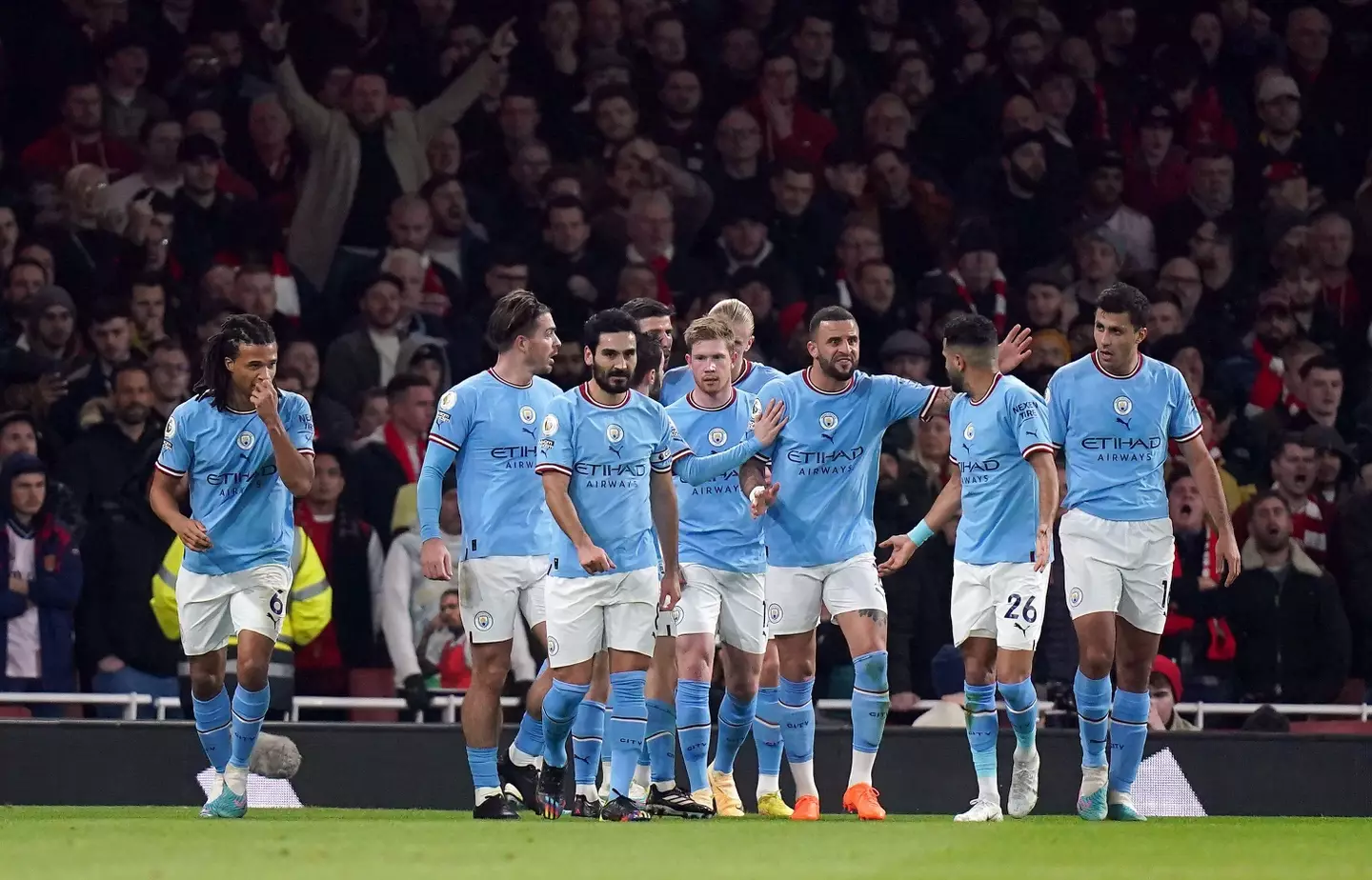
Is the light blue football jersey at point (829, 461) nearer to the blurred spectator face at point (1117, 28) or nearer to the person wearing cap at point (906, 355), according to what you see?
the person wearing cap at point (906, 355)

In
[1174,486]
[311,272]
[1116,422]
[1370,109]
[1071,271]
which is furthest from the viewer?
[1370,109]

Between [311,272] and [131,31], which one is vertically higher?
[131,31]

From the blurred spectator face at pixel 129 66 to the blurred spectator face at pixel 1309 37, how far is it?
32.6 ft

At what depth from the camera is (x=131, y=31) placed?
1700 centimetres

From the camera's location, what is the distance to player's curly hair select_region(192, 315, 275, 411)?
1095 centimetres

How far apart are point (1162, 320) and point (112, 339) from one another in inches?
297

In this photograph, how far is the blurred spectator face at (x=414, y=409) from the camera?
576 inches

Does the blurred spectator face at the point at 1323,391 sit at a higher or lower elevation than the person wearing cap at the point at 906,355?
lower

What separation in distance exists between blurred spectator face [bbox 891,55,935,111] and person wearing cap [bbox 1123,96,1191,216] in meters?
1.82

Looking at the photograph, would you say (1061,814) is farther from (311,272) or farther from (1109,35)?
(1109,35)

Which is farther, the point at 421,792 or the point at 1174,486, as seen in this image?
the point at 1174,486

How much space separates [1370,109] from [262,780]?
38.9ft

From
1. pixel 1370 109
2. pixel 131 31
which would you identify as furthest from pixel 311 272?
pixel 1370 109

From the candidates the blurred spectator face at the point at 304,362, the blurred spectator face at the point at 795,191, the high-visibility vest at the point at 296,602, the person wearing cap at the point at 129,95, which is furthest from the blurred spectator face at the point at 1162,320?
the person wearing cap at the point at 129,95
